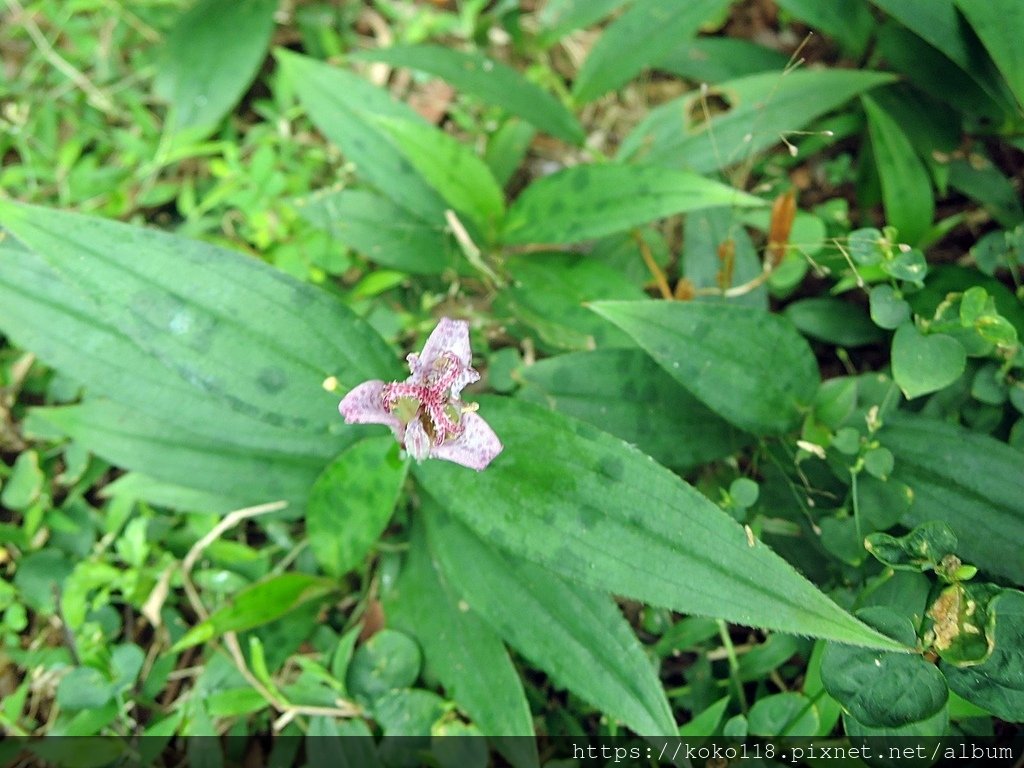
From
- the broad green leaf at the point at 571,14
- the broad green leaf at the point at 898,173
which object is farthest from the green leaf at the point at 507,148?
the broad green leaf at the point at 898,173

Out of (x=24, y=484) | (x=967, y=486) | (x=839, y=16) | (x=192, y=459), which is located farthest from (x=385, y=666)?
(x=839, y=16)

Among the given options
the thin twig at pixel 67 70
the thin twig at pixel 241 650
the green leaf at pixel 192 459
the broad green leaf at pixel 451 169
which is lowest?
the thin twig at pixel 241 650


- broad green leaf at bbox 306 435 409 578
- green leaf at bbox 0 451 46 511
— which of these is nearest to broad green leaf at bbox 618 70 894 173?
broad green leaf at bbox 306 435 409 578

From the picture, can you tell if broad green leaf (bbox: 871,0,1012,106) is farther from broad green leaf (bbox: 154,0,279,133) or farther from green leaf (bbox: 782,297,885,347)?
broad green leaf (bbox: 154,0,279,133)

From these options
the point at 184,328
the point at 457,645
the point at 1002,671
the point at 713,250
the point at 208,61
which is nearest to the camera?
the point at 1002,671

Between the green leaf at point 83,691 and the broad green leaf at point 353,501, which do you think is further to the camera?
the green leaf at point 83,691

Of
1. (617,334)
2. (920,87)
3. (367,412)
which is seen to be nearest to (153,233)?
(367,412)

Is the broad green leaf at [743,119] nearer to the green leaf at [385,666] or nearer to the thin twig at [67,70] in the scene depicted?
the green leaf at [385,666]

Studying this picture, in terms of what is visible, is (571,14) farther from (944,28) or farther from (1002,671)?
(1002,671)
